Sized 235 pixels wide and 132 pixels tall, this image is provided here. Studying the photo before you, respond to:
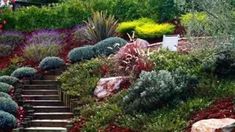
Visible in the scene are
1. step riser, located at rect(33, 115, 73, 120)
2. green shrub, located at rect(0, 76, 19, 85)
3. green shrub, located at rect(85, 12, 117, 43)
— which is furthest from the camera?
green shrub, located at rect(85, 12, 117, 43)

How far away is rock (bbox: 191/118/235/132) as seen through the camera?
1022 centimetres

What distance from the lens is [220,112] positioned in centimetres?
1166

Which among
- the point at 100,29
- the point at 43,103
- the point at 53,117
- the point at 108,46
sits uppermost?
the point at 108,46

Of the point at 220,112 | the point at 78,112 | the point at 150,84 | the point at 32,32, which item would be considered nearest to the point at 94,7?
the point at 32,32

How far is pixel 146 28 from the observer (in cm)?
2127

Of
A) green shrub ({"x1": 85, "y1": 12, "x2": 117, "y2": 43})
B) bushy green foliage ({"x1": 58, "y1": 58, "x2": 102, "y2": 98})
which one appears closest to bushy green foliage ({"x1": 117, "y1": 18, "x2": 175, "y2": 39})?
green shrub ({"x1": 85, "y1": 12, "x2": 117, "y2": 43})

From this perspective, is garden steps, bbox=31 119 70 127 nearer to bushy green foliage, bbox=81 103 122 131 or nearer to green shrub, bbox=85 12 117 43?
bushy green foliage, bbox=81 103 122 131

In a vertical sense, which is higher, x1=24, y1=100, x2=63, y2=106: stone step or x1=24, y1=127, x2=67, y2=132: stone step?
x1=24, y1=127, x2=67, y2=132: stone step

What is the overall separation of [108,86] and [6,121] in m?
2.67

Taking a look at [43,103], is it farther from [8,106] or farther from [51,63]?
[51,63]

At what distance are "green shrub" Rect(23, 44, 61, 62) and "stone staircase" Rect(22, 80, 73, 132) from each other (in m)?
2.31

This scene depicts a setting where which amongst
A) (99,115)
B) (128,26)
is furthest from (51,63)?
(99,115)

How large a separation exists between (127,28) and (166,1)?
5.73 feet

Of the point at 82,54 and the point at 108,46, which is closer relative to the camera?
the point at 108,46
